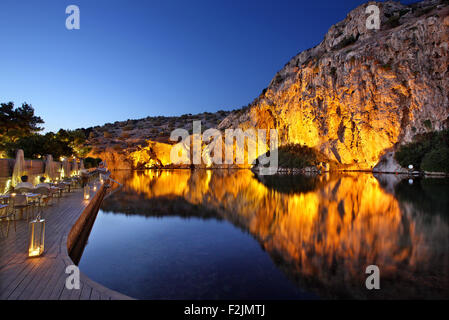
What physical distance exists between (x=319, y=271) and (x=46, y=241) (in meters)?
4.77

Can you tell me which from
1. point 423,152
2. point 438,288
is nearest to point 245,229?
point 438,288

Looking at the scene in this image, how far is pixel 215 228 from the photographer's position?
289 inches

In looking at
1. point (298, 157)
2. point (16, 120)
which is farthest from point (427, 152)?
point (16, 120)

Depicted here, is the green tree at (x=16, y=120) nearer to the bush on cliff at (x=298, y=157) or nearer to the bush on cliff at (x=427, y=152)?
the bush on cliff at (x=298, y=157)

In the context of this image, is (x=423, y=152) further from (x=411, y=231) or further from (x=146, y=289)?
(x=146, y=289)

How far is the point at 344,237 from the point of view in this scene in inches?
230

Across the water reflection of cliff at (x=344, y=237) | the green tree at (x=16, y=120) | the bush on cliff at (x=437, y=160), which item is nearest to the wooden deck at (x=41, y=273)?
the water reflection of cliff at (x=344, y=237)

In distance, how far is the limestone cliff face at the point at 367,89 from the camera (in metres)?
24.6

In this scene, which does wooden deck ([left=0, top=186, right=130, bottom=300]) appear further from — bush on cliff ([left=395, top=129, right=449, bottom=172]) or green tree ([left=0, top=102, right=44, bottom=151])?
bush on cliff ([left=395, top=129, right=449, bottom=172])

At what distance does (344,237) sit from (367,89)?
28723mm

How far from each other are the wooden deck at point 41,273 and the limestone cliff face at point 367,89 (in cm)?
3155

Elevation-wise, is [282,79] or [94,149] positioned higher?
[282,79]

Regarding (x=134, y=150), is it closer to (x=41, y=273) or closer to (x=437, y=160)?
(x=437, y=160)

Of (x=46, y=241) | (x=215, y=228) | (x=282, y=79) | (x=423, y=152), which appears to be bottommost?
(x=215, y=228)
